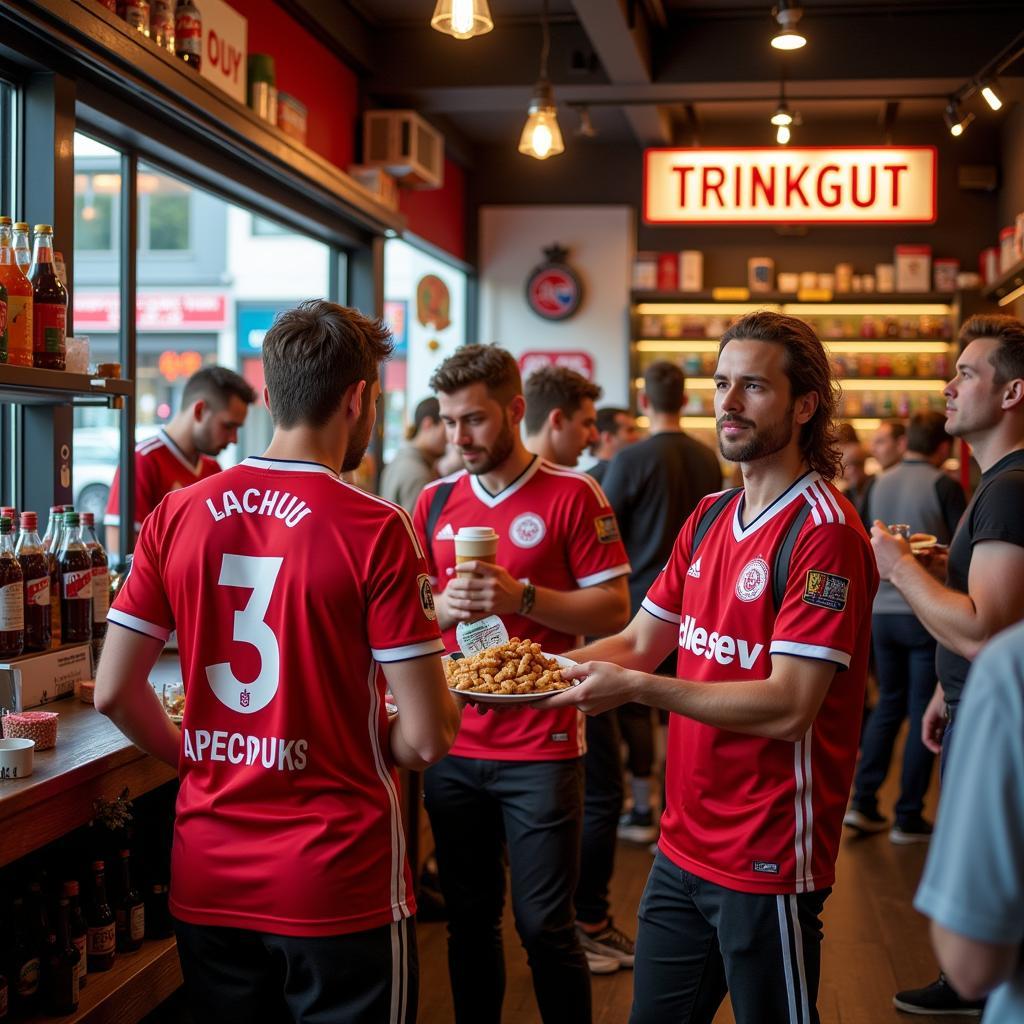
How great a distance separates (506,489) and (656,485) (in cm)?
193

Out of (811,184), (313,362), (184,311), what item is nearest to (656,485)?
(811,184)

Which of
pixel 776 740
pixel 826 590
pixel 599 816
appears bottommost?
pixel 599 816

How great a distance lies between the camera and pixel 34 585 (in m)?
2.82

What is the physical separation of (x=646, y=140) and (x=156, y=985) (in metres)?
7.40

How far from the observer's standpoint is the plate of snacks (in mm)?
2264

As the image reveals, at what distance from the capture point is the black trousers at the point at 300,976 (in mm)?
1792

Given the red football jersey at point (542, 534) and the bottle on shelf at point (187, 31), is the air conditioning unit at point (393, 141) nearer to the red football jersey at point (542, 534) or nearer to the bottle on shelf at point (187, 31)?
the bottle on shelf at point (187, 31)

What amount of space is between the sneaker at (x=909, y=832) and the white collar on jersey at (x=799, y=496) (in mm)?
3645

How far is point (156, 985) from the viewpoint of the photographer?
274cm

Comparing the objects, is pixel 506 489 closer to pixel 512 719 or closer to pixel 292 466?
pixel 512 719

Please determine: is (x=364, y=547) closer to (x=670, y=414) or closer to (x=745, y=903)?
(x=745, y=903)

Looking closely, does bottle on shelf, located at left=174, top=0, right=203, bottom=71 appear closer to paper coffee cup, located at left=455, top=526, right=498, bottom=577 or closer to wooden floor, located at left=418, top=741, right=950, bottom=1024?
paper coffee cup, located at left=455, top=526, right=498, bottom=577

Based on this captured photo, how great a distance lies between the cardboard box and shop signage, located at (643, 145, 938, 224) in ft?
12.2

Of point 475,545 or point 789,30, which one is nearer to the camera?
point 475,545
